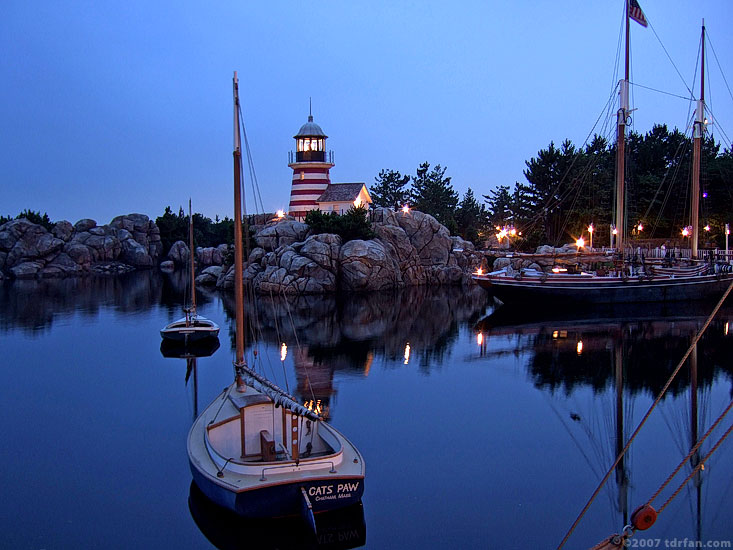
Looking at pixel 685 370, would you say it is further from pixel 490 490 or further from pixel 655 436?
pixel 490 490

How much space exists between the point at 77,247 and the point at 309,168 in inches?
1636

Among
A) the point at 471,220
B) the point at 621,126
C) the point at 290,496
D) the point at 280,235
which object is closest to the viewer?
the point at 290,496

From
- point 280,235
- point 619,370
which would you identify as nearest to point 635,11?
point 619,370

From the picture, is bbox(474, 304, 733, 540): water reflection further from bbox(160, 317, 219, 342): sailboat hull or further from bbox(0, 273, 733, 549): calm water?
bbox(160, 317, 219, 342): sailboat hull

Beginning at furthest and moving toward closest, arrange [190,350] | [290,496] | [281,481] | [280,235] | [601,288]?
1. [280,235]
2. [601,288]
3. [190,350]
4. [290,496]
5. [281,481]

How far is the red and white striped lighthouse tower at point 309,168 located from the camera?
6969cm

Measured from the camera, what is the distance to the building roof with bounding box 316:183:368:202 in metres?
70.8

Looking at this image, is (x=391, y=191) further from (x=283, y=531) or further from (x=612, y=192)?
(x=283, y=531)

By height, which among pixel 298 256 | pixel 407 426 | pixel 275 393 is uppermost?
pixel 298 256

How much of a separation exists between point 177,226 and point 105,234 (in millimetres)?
14889

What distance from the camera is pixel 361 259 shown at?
59750 millimetres

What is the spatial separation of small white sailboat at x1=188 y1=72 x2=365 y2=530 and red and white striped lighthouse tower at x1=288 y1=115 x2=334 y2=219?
5673 centimetres

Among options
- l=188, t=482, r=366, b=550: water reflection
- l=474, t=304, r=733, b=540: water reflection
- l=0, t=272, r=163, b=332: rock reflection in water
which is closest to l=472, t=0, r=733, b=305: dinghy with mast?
l=474, t=304, r=733, b=540: water reflection

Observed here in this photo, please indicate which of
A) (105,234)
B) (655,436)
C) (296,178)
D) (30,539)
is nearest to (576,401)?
(655,436)
